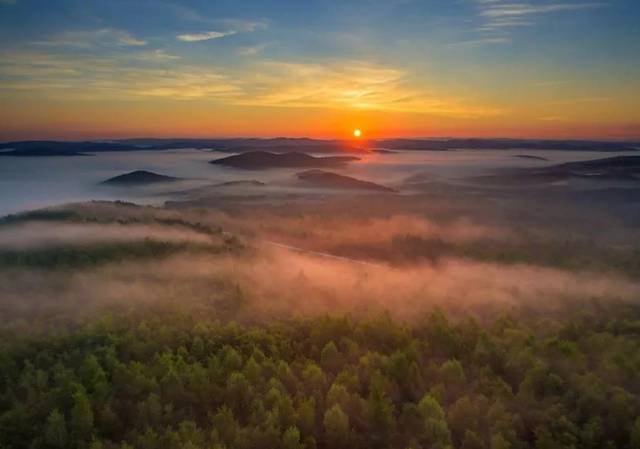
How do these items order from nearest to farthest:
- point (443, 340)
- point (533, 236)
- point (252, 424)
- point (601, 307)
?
point (252, 424) → point (443, 340) → point (601, 307) → point (533, 236)

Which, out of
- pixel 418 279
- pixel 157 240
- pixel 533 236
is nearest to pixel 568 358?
pixel 418 279

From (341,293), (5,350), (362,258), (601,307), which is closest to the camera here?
(5,350)

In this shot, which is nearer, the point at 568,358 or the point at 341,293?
the point at 568,358

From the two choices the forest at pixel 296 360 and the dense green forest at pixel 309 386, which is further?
the forest at pixel 296 360

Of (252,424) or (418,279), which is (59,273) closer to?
(252,424)

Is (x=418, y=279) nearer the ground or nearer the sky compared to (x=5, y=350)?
nearer the ground

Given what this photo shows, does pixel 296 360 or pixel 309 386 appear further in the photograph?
pixel 296 360

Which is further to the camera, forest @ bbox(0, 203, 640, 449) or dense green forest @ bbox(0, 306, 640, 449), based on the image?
forest @ bbox(0, 203, 640, 449)
